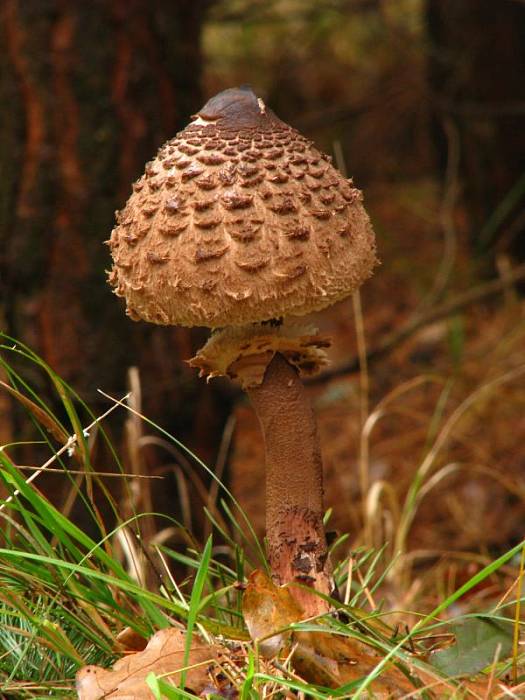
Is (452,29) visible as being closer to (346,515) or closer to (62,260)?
(346,515)

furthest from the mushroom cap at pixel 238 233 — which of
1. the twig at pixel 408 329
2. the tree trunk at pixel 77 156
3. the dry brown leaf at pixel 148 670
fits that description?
the twig at pixel 408 329

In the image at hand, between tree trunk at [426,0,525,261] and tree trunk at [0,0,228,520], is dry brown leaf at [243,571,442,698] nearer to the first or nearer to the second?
tree trunk at [0,0,228,520]

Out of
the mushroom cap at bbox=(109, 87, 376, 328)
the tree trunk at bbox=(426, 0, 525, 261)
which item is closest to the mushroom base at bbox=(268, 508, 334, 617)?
the mushroom cap at bbox=(109, 87, 376, 328)

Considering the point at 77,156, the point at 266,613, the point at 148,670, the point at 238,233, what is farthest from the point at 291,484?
the point at 77,156

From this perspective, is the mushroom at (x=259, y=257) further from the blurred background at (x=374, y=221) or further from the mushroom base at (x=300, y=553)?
the blurred background at (x=374, y=221)

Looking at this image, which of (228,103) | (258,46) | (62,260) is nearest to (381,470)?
(62,260)

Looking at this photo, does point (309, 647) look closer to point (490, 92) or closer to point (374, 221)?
point (490, 92)
